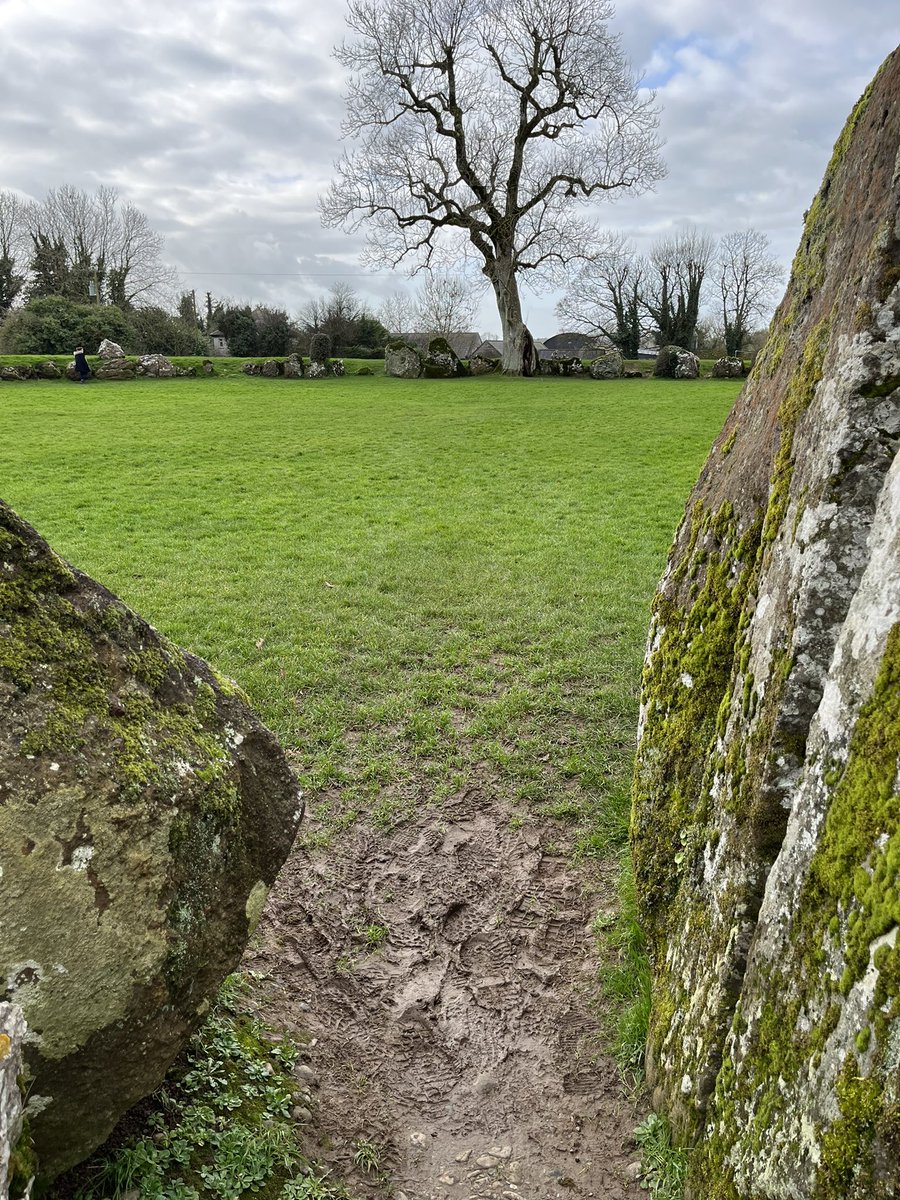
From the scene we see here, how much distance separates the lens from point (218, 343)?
54688 mm

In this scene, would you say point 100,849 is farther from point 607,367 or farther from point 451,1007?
point 607,367

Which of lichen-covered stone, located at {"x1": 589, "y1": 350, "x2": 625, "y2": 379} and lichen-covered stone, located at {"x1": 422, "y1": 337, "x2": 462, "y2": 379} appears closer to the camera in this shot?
lichen-covered stone, located at {"x1": 422, "y1": 337, "x2": 462, "y2": 379}

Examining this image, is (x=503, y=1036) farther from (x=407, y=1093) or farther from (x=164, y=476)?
(x=164, y=476)

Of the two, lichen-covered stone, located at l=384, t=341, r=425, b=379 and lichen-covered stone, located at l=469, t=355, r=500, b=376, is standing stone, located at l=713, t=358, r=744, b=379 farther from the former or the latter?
lichen-covered stone, located at l=384, t=341, r=425, b=379

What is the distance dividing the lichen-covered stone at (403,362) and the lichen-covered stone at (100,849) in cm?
3571

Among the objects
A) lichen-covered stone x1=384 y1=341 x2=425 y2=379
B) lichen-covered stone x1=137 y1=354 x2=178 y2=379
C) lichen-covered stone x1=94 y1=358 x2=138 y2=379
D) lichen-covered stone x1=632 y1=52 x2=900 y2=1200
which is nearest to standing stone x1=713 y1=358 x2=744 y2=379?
lichen-covered stone x1=384 y1=341 x2=425 y2=379

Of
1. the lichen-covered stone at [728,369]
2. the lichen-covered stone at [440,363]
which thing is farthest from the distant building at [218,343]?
the lichen-covered stone at [728,369]

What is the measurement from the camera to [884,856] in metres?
1.92

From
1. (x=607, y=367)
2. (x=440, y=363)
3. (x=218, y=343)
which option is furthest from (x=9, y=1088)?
(x=218, y=343)

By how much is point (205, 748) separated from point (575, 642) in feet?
17.8

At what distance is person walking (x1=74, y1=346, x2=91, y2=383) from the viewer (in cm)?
3303

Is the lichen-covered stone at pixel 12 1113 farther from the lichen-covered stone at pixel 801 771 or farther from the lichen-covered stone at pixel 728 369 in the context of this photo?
the lichen-covered stone at pixel 728 369

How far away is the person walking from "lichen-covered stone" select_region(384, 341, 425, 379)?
13.0 m

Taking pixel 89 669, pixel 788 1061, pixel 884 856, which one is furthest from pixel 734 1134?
pixel 89 669
